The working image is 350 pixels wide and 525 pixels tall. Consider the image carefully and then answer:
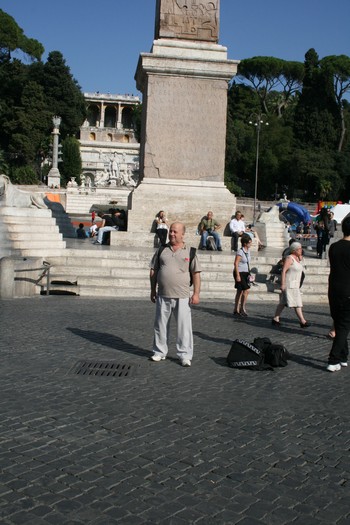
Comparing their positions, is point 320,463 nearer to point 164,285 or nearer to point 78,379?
point 78,379

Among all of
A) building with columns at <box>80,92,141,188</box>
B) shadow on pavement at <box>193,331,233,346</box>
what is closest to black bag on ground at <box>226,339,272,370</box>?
shadow on pavement at <box>193,331,233,346</box>

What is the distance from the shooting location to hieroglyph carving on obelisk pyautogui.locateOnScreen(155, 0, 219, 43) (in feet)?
46.9

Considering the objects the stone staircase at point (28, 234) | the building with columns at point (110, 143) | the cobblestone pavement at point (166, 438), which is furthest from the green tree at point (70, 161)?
the cobblestone pavement at point (166, 438)

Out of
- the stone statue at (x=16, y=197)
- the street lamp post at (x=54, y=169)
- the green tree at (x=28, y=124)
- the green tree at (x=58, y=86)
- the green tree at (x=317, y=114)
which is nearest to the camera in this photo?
the stone statue at (x=16, y=197)

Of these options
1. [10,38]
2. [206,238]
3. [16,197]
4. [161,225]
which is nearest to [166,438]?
[16,197]

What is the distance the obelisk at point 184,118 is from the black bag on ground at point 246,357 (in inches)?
323

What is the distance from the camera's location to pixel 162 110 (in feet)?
47.3

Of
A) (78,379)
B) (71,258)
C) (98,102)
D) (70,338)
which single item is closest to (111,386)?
(78,379)

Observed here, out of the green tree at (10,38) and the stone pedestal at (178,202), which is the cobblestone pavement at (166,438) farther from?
the green tree at (10,38)

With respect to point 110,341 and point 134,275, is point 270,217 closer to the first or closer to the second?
point 134,275

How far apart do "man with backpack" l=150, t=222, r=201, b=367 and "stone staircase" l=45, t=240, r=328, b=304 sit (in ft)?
15.3

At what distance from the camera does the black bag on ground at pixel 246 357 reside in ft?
20.3

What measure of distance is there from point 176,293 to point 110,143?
88539 millimetres

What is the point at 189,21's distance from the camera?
14445mm
